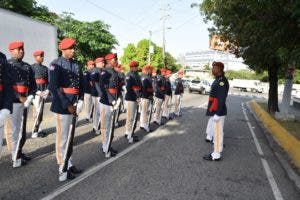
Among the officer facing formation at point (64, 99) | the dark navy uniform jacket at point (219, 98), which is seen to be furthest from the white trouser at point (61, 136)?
the dark navy uniform jacket at point (219, 98)

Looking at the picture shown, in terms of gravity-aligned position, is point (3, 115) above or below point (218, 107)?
above

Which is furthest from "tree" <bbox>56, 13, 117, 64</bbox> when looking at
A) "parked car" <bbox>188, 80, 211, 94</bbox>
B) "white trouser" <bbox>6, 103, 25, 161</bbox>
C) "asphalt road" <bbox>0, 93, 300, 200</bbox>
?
"white trouser" <bbox>6, 103, 25, 161</bbox>

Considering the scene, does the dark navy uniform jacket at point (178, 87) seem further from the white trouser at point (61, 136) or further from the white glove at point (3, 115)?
the white glove at point (3, 115)

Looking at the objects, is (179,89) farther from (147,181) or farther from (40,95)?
(147,181)

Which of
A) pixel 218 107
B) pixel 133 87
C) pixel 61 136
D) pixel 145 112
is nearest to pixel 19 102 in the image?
pixel 61 136

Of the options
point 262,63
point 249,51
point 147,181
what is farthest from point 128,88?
point 262,63

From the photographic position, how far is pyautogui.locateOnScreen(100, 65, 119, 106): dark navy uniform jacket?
9.02m

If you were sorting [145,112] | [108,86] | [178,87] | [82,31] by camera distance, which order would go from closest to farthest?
[108,86]
[145,112]
[178,87]
[82,31]

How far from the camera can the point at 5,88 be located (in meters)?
5.77

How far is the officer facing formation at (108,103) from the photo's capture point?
8.73 m

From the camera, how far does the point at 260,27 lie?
10.9 m

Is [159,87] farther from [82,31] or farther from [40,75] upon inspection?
[82,31]

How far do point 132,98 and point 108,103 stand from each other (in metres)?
2.06

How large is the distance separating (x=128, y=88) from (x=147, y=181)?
14.9 feet
